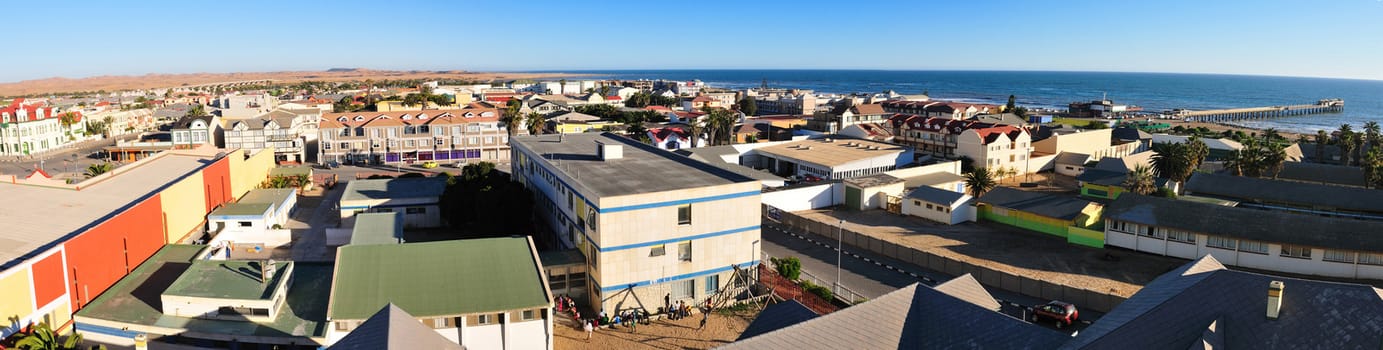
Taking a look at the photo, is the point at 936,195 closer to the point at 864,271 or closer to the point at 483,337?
the point at 864,271

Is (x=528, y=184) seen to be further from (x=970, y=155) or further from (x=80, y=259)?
(x=970, y=155)

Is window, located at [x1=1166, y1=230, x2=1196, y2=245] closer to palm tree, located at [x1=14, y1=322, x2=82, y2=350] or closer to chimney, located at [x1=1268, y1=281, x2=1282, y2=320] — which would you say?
chimney, located at [x1=1268, y1=281, x2=1282, y2=320]

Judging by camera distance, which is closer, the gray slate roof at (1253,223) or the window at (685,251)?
the window at (685,251)

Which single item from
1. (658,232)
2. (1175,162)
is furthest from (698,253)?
(1175,162)

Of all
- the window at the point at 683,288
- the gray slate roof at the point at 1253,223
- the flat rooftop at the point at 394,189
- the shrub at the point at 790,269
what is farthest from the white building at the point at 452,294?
the gray slate roof at the point at 1253,223

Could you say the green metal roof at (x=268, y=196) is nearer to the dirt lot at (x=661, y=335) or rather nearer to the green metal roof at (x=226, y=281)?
the green metal roof at (x=226, y=281)

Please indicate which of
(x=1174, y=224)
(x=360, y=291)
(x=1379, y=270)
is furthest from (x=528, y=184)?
(x=1379, y=270)
